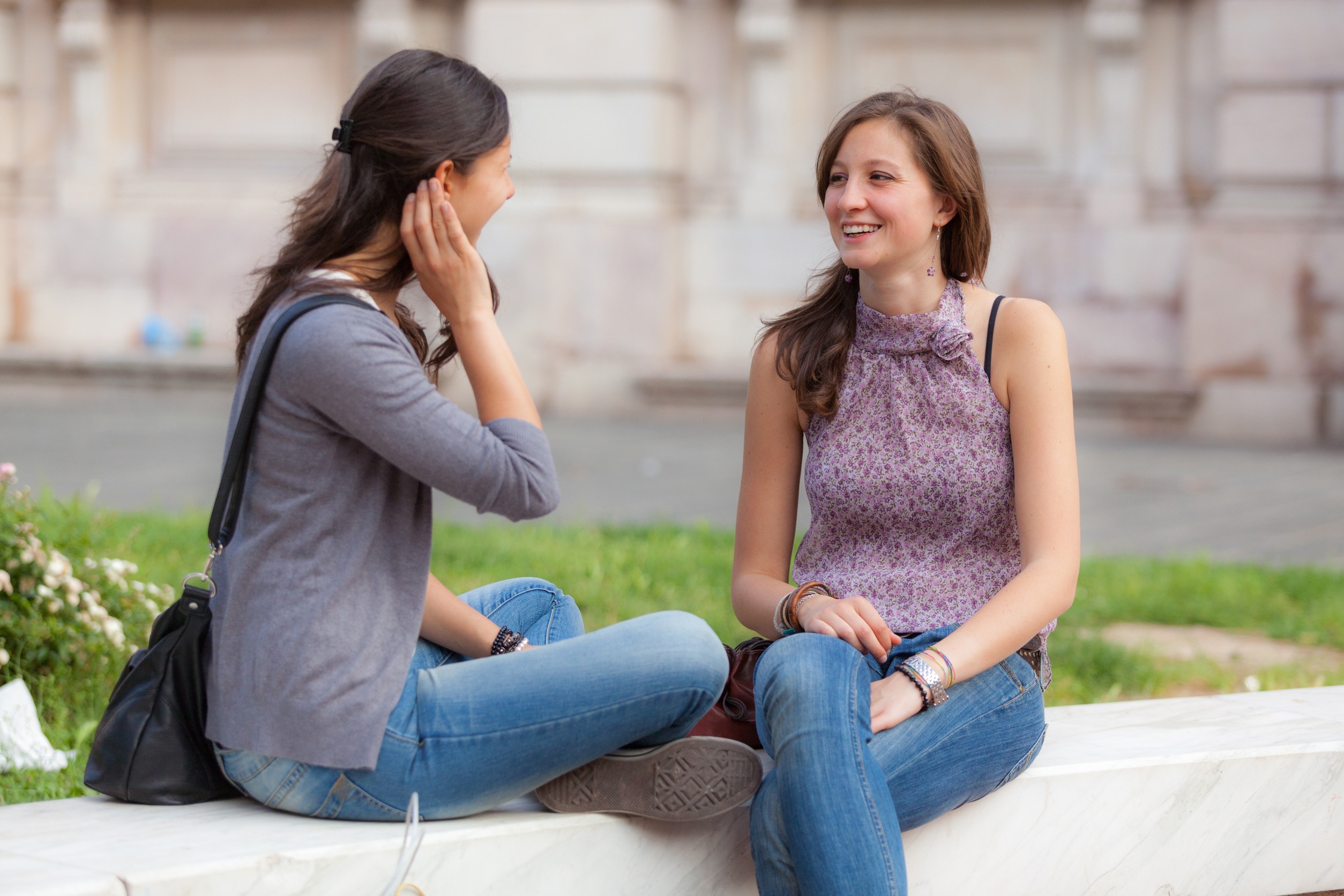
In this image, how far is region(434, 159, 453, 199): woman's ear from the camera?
86.2 inches

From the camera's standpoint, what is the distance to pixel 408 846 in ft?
7.14

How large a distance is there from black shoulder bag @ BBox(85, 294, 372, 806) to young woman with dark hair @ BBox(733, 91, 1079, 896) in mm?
908

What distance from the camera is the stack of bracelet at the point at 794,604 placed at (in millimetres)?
2639

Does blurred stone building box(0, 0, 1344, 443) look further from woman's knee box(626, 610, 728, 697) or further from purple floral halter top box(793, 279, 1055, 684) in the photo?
woman's knee box(626, 610, 728, 697)

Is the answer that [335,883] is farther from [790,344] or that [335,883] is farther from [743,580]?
[790,344]

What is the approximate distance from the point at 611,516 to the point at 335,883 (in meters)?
4.59

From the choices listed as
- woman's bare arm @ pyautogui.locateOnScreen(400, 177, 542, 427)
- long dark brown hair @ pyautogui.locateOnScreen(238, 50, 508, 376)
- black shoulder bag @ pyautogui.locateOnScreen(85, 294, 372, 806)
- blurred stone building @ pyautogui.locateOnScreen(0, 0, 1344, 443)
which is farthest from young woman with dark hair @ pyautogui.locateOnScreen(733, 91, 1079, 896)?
blurred stone building @ pyautogui.locateOnScreen(0, 0, 1344, 443)

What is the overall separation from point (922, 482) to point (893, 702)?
1.46 feet

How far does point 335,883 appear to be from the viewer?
214 centimetres

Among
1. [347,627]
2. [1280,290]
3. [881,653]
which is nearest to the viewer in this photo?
[347,627]

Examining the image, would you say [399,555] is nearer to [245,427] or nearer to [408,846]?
[245,427]

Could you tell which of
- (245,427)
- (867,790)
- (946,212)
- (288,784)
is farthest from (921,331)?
(288,784)

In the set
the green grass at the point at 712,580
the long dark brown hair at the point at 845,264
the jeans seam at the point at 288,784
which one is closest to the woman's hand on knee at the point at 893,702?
the long dark brown hair at the point at 845,264

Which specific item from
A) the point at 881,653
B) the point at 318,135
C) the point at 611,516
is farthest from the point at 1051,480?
the point at 318,135
